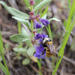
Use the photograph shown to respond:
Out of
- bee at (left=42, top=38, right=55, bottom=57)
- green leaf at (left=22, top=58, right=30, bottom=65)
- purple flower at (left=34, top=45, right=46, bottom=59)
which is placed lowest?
green leaf at (left=22, top=58, right=30, bottom=65)

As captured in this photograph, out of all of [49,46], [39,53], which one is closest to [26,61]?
[39,53]

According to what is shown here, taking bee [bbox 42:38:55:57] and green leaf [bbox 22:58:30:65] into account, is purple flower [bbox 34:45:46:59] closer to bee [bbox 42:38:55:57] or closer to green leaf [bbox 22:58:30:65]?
bee [bbox 42:38:55:57]

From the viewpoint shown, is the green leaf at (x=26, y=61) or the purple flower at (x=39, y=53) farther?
the green leaf at (x=26, y=61)

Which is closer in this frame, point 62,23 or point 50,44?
point 50,44

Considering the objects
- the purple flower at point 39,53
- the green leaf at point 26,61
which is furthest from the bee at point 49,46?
the green leaf at point 26,61

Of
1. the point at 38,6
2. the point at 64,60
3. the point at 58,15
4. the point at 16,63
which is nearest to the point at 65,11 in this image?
the point at 58,15

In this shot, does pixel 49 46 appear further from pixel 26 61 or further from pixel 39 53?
pixel 26 61

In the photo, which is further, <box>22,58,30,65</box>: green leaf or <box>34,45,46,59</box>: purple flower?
<box>22,58,30,65</box>: green leaf

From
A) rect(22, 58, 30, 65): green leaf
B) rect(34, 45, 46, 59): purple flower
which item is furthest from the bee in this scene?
rect(22, 58, 30, 65): green leaf

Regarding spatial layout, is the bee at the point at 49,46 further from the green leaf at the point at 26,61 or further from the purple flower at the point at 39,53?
the green leaf at the point at 26,61

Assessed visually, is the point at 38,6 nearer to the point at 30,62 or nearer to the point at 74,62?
the point at 30,62

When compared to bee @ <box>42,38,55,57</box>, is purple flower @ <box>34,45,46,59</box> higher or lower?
lower
